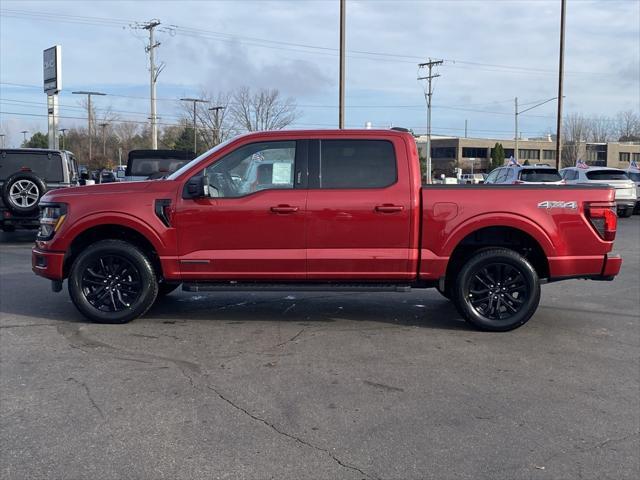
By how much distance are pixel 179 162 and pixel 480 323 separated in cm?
1175

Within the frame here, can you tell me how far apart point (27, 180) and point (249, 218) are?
869 centimetres

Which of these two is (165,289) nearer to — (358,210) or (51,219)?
(51,219)

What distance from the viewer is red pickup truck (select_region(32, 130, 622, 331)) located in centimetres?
667

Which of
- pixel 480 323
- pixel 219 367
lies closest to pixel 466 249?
pixel 480 323

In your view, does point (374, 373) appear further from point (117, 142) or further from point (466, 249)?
point (117, 142)

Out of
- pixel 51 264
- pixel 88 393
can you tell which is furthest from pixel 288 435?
pixel 51 264

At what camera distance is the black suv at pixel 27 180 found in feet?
44.0

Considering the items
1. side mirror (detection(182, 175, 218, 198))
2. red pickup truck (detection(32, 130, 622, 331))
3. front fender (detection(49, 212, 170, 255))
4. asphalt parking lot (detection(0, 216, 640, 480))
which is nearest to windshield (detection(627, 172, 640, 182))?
asphalt parking lot (detection(0, 216, 640, 480))

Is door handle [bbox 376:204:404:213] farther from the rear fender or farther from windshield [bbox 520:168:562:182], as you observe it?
windshield [bbox 520:168:562:182]

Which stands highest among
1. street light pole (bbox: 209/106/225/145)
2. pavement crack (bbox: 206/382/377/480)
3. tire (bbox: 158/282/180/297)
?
street light pole (bbox: 209/106/225/145)

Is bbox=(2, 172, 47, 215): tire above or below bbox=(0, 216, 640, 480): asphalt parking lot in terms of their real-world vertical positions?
above

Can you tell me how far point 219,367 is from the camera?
562 centimetres

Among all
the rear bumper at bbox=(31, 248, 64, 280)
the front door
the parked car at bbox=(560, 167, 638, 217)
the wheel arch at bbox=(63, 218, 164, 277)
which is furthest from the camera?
the parked car at bbox=(560, 167, 638, 217)

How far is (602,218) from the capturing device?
22.1 ft
